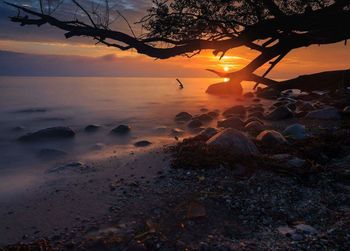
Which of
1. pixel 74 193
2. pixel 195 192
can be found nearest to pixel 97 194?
pixel 74 193

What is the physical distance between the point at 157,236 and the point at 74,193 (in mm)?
1653

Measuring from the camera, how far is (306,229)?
3.47 meters

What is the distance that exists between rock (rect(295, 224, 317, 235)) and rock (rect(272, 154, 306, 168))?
154cm

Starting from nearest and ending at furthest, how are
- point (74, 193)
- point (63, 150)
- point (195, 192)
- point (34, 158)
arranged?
point (195, 192) → point (74, 193) → point (34, 158) → point (63, 150)

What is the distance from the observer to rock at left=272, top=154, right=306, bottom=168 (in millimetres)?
5035

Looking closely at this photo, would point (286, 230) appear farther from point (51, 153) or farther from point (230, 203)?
point (51, 153)

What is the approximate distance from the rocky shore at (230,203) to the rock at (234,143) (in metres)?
0.01

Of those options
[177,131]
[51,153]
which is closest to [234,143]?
[51,153]

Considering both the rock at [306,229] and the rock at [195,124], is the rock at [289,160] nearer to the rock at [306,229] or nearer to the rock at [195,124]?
the rock at [306,229]

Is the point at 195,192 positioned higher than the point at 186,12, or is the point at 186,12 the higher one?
the point at 186,12

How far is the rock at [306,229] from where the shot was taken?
3.42 metres

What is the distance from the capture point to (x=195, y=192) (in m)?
4.33

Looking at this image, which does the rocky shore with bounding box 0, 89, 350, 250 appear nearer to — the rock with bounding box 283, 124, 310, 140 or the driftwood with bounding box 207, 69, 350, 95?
the rock with bounding box 283, 124, 310, 140

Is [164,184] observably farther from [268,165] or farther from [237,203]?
[268,165]
